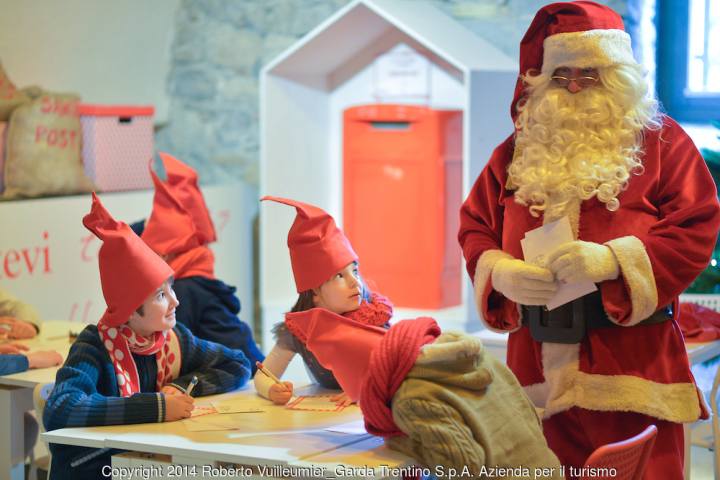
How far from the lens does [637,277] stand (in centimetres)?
246

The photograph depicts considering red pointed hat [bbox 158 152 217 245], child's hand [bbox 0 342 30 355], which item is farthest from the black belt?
child's hand [bbox 0 342 30 355]

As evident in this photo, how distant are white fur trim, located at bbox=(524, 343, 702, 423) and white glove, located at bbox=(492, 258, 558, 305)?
15 cm

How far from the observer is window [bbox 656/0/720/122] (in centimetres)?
455

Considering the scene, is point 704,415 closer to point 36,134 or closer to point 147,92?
point 36,134

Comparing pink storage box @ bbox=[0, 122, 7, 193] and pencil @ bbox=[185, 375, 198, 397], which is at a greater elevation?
pink storage box @ bbox=[0, 122, 7, 193]

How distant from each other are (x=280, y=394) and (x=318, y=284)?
0.30 meters

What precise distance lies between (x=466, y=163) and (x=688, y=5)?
1.25 m

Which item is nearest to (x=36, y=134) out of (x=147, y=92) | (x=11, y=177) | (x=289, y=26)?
(x=11, y=177)

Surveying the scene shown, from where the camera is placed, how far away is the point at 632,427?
2545 mm

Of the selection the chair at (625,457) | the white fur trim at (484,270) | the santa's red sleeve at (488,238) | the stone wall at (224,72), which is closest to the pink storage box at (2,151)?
the stone wall at (224,72)

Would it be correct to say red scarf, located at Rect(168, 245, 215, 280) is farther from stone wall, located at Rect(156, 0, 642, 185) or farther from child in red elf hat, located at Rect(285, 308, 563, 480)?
stone wall, located at Rect(156, 0, 642, 185)

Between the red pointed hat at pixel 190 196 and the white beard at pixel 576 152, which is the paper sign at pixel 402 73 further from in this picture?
the white beard at pixel 576 152

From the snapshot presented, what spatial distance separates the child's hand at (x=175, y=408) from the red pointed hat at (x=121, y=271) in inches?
8.7

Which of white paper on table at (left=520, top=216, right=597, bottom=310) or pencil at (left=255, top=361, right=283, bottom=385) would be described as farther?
pencil at (left=255, top=361, right=283, bottom=385)
